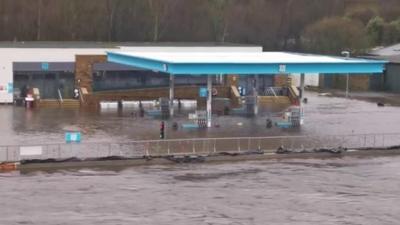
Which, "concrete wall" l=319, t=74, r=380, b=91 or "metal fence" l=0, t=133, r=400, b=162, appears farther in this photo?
"concrete wall" l=319, t=74, r=380, b=91

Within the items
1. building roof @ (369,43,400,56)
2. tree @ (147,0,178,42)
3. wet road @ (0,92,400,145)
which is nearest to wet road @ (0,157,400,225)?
wet road @ (0,92,400,145)

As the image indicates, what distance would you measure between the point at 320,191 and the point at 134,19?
55566 mm

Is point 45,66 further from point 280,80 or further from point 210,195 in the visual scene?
point 210,195

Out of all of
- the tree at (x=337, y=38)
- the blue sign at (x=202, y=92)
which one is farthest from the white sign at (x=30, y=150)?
the tree at (x=337, y=38)

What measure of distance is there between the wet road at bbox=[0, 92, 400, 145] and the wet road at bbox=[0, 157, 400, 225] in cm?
704

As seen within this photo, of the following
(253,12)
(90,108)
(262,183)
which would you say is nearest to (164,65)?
(90,108)

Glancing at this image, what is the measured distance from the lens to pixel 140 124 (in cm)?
3859

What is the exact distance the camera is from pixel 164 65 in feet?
122

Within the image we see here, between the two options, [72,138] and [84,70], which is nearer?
[72,138]

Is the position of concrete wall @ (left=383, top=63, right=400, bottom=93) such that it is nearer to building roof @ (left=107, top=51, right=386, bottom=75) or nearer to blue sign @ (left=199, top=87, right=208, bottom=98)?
blue sign @ (left=199, top=87, right=208, bottom=98)

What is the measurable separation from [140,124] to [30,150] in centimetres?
1143

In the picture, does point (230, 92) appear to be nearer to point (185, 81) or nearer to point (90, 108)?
point (185, 81)

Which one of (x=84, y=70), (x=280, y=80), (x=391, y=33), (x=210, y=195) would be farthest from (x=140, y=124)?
(x=391, y=33)

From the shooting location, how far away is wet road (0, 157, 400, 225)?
20.3 metres
